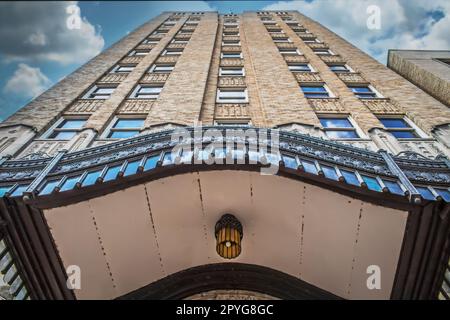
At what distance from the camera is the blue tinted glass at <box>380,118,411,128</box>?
467 inches

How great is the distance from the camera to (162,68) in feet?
58.7

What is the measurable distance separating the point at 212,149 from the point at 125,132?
245 inches

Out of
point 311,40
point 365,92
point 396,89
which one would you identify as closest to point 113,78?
point 365,92

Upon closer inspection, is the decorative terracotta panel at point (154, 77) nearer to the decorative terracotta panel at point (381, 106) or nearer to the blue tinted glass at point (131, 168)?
the decorative terracotta panel at point (381, 106)

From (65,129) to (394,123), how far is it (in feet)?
41.9

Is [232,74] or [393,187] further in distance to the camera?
[232,74]

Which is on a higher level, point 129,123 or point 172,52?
point 172,52

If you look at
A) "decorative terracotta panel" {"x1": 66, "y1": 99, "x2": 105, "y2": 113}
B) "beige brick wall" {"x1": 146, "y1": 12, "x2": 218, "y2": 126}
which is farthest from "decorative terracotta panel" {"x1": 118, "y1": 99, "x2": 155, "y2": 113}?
"decorative terracotta panel" {"x1": 66, "y1": 99, "x2": 105, "y2": 113}

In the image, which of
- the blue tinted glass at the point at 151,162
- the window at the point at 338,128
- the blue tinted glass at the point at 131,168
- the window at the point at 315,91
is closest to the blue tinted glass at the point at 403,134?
the window at the point at 338,128

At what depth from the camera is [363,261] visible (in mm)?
6875

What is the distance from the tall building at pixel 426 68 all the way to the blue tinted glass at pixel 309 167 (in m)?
10.7

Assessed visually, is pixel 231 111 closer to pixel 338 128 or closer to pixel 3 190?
pixel 338 128
